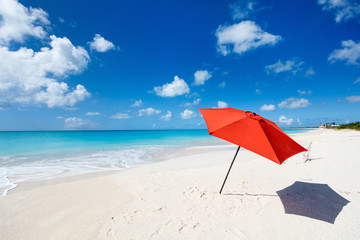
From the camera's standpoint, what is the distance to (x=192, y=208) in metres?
4.04

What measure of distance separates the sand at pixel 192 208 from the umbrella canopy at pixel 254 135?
1523 mm

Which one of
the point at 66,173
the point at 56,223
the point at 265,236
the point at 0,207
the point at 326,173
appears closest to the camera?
the point at 265,236

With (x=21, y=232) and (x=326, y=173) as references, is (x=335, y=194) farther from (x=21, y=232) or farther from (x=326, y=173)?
(x=21, y=232)

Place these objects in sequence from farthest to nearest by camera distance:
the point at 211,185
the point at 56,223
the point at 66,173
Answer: the point at 66,173 < the point at 211,185 < the point at 56,223

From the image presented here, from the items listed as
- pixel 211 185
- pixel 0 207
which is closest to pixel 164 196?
pixel 211 185

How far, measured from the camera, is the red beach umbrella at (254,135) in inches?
123

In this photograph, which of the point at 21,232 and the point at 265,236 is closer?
the point at 265,236

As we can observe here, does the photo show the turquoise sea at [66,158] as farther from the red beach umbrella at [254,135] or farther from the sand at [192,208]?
the red beach umbrella at [254,135]

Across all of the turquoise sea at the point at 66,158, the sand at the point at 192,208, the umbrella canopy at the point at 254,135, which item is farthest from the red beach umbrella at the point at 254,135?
the turquoise sea at the point at 66,158

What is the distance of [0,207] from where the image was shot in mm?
4508

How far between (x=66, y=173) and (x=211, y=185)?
7.37 meters

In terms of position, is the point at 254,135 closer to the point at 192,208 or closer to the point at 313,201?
the point at 192,208

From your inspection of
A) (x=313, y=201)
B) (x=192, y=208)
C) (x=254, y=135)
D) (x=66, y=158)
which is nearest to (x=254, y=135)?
(x=254, y=135)

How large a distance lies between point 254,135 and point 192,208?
2.35 meters
